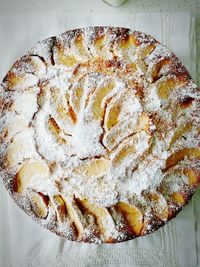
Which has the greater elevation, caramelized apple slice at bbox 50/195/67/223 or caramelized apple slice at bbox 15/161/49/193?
caramelized apple slice at bbox 15/161/49/193

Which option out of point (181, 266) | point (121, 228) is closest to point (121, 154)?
point (121, 228)

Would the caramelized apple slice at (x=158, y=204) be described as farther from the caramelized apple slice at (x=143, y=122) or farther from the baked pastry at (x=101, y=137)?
the caramelized apple slice at (x=143, y=122)

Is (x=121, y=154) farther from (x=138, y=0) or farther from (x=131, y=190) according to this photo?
(x=138, y=0)

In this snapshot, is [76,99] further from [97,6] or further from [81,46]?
[97,6]

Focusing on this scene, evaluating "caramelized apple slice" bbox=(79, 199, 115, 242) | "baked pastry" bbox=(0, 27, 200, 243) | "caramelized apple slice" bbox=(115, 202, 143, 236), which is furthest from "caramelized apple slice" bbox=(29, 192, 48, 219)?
"caramelized apple slice" bbox=(115, 202, 143, 236)

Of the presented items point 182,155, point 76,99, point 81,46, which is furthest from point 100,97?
point 182,155

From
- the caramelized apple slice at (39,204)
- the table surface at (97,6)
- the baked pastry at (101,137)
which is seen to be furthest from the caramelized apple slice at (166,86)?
the caramelized apple slice at (39,204)

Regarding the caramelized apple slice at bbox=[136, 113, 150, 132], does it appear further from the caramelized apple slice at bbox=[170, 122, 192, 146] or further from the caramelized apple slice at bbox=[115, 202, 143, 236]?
the caramelized apple slice at bbox=[115, 202, 143, 236]
